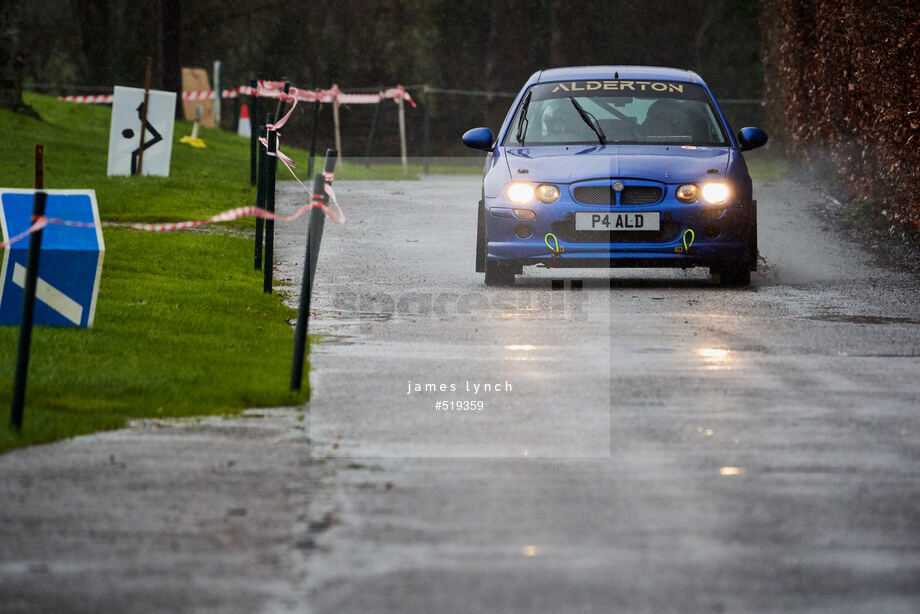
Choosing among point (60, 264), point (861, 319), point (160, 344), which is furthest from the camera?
point (861, 319)

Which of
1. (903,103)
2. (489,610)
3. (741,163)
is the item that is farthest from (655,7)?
(489,610)

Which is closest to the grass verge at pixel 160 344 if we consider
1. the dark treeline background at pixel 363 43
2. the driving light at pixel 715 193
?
the driving light at pixel 715 193

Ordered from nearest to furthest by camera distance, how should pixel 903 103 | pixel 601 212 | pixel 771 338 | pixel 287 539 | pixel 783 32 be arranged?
pixel 287 539, pixel 771 338, pixel 601 212, pixel 903 103, pixel 783 32

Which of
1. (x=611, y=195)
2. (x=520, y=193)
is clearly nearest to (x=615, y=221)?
(x=611, y=195)

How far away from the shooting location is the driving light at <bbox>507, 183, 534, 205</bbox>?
45.9 feet

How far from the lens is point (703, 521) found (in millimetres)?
6309

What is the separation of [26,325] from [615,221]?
6687 mm

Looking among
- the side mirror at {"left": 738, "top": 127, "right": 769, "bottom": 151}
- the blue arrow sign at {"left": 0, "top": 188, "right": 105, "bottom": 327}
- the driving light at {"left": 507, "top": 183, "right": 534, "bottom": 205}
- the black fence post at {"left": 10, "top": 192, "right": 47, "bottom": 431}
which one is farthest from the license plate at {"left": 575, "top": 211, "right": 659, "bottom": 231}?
the black fence post at {"left": 10, "top": 192, "right": 47, "bottom": 431}

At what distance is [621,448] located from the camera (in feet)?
25.0

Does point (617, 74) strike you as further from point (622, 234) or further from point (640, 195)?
point (622, 234)

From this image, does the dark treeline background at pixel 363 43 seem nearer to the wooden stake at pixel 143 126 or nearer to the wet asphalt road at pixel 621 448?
the wooden stake at pixel 143 126

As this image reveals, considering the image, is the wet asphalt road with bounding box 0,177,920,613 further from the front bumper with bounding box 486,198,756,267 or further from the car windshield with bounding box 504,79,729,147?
the car windshield with bounding box 504,79,729,147

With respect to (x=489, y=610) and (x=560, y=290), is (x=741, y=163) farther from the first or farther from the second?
(x=489, y=610)

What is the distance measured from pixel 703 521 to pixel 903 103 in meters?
12.3
